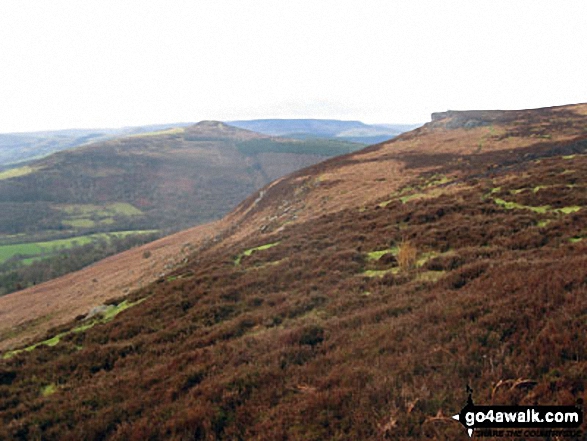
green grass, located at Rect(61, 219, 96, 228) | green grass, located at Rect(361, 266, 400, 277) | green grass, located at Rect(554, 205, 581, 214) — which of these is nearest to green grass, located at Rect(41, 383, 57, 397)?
green grass, located at Rect(361, 266, 400, 277)

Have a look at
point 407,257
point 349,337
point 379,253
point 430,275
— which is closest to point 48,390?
point 349,337

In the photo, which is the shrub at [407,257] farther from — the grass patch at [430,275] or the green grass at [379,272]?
the grass patch at [430,275]

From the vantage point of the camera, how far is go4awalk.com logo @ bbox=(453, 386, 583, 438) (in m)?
4.12

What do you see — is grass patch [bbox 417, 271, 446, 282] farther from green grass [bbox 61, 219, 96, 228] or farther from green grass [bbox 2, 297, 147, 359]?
A: green grass [bbox 61, 219, 96, 228]

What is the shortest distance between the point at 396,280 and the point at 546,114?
58.4 metres

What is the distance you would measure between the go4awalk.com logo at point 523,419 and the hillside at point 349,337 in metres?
0.17

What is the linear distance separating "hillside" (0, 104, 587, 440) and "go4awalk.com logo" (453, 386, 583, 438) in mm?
168

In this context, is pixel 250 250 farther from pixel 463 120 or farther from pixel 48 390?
pixel 463 120

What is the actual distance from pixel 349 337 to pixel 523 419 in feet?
12.8

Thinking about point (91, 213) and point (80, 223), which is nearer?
point (80, 223)

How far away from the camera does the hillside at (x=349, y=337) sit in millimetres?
5348

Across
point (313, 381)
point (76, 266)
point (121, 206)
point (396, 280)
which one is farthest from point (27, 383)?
point (121, 206)

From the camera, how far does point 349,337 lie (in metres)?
7.89

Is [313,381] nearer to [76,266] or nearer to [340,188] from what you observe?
[340,188]
